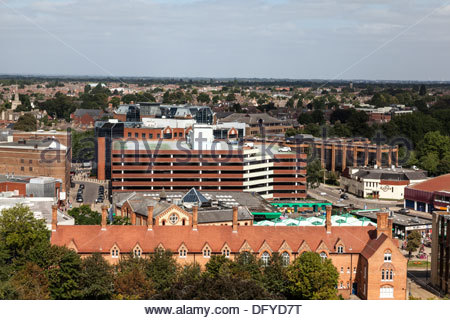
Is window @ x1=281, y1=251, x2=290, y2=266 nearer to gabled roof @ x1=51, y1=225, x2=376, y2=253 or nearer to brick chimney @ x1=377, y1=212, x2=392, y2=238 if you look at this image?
gabled roof @ x1=51, y1=225, x2=376, y2=253

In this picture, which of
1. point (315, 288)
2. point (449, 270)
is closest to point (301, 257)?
point (315, 288)

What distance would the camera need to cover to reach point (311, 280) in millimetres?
41969

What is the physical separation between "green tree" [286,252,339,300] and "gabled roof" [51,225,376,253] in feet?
13.9

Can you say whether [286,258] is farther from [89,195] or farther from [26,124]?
[26,124]

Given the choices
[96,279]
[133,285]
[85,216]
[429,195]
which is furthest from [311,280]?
[429,195]

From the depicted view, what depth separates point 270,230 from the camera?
158ft

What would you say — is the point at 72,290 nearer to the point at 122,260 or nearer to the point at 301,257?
the point at 122,260

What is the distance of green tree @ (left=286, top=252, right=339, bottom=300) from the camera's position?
4181 centimetres

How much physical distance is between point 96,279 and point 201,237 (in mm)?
8605

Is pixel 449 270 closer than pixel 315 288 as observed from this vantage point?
No

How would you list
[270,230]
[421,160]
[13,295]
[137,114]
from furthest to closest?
[137,114] < [421,160] < [270,230] < [13,295]

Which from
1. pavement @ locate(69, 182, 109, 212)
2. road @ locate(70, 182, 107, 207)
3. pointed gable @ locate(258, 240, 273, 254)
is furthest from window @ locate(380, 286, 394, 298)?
road @ locate(70, 182, 107, 207)

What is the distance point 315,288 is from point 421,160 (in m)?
74.1

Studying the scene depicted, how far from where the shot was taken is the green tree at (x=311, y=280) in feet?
137
